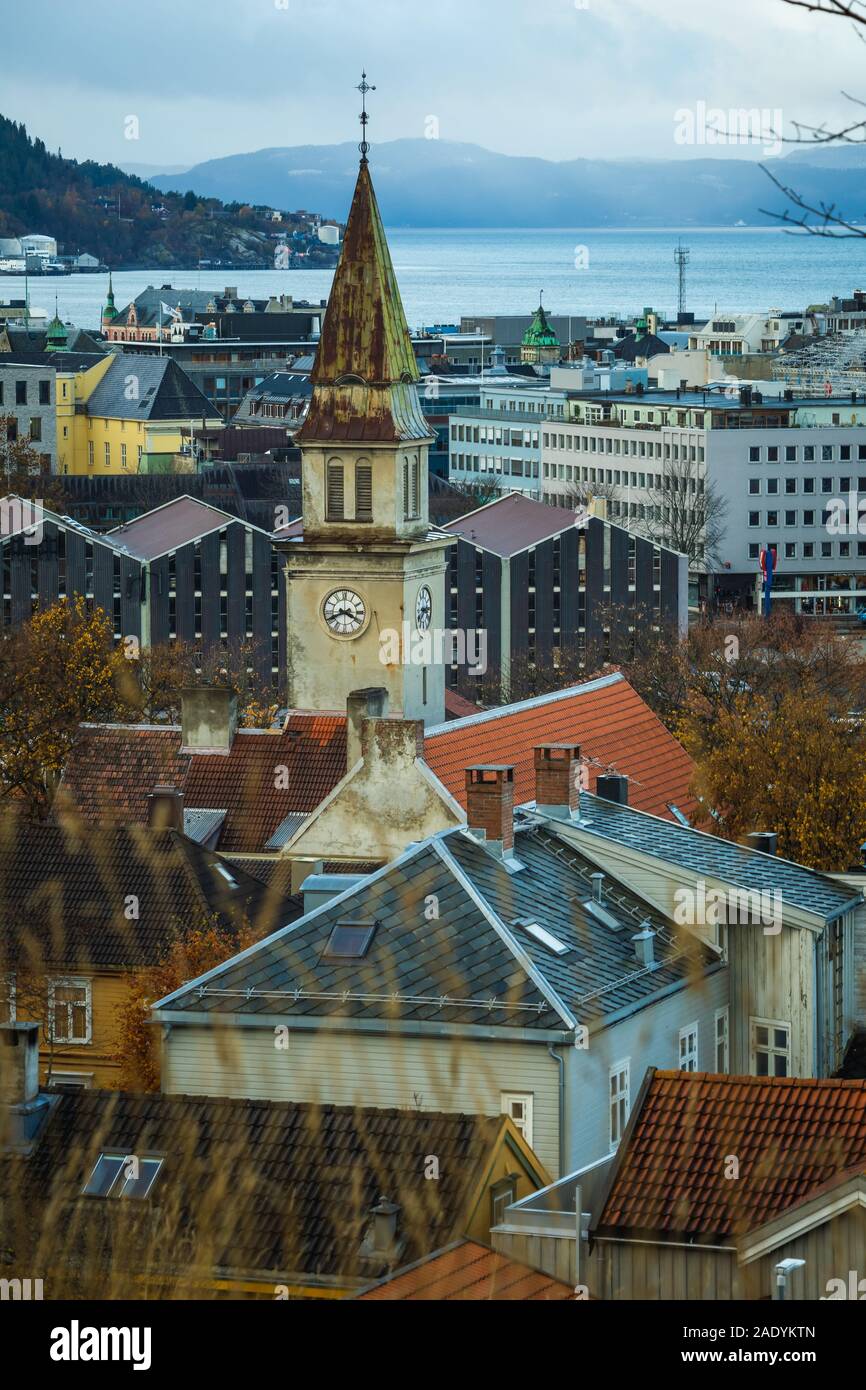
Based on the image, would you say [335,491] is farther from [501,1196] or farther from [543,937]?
[501,1196]

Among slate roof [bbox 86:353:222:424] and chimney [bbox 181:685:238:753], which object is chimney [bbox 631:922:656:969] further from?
slate roof [bbox 86:353:222:424]

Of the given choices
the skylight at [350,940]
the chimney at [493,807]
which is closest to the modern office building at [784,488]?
the chimney at [493,807]

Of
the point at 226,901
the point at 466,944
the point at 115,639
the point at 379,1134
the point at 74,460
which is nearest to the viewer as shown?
the point at 379,1134

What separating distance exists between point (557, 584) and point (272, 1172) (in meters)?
78.3

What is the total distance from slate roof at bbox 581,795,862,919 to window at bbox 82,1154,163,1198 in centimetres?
1019

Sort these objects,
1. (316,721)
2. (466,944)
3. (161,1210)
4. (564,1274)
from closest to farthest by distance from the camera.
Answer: (564,1274) → (161,1210) → (466,944) → (316,721)

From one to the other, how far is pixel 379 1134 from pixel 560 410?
134339mm

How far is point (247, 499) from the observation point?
117500 millimetres

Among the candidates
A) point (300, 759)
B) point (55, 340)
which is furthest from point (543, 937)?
point (55, 340)

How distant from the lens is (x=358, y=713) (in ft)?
139

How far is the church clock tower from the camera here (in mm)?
50938

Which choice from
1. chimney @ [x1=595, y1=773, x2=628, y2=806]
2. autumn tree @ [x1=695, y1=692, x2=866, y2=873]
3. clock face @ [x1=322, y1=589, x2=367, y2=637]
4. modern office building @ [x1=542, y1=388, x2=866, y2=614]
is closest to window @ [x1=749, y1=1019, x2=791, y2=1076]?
chimney @ [x1=595, y1=773, x2=628, y2=806]

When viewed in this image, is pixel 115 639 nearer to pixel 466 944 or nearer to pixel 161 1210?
pixel 466 944
